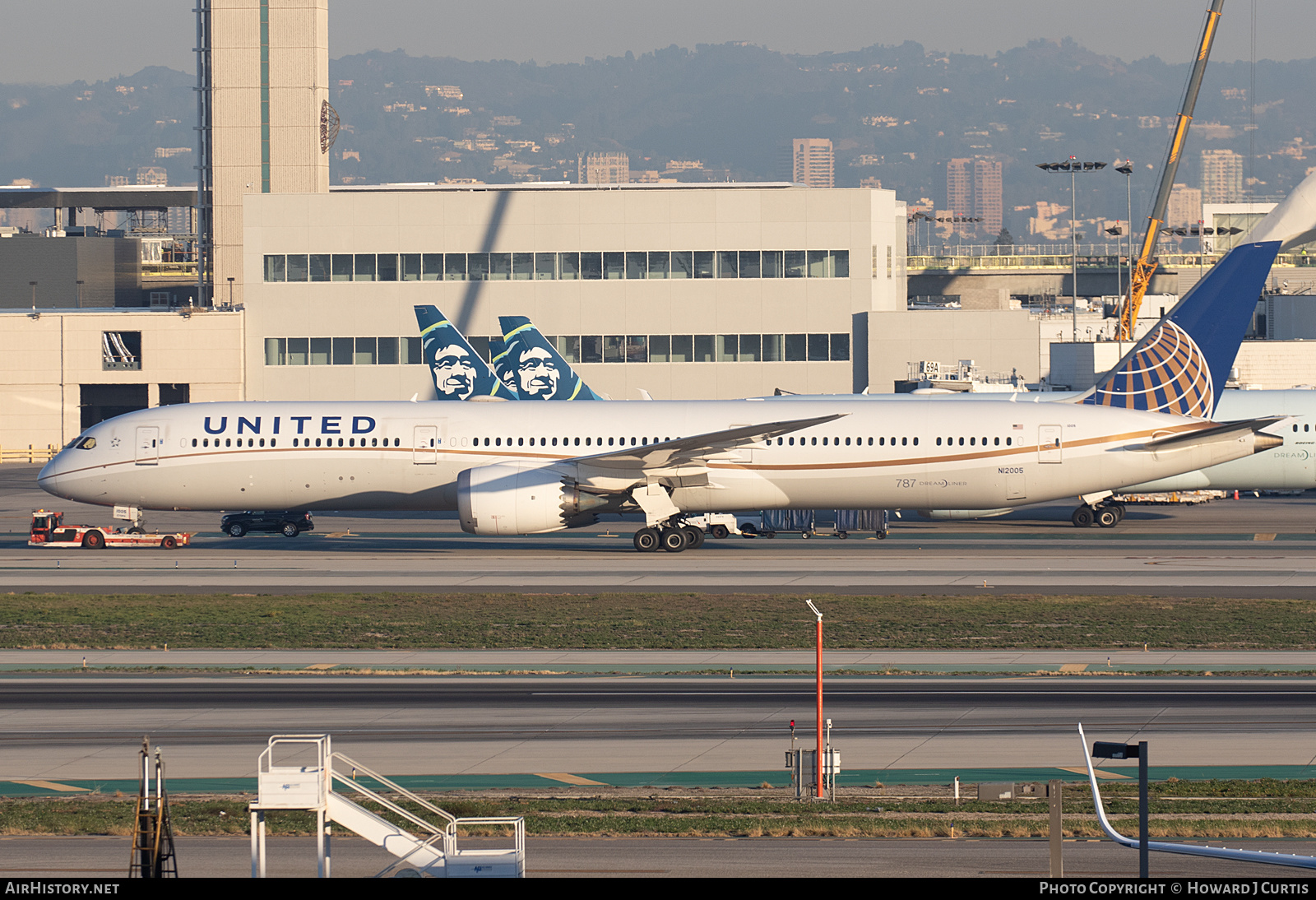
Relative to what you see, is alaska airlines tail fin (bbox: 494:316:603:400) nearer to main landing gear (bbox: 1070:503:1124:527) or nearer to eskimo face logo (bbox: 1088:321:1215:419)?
main landing gear (bbox: 1070:503:1124:527)

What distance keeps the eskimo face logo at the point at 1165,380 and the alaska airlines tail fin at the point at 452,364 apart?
2913cm

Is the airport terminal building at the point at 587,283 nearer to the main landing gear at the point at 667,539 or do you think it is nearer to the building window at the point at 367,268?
the building window at the point at 367,268

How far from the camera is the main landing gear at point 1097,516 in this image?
5784cm

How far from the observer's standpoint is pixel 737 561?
4738cm

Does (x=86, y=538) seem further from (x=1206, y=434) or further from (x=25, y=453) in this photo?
(x=25, y=453)

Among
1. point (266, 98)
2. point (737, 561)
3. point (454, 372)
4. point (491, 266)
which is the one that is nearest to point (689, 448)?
point (737, 561)

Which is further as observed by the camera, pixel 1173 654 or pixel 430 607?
pixel 430 607

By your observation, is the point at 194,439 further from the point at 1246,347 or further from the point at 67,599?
the point at 1246,347

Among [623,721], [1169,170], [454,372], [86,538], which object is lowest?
[623,721]

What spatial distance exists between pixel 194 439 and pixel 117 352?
47923 mm

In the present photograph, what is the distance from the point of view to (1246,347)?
8850 centimetres

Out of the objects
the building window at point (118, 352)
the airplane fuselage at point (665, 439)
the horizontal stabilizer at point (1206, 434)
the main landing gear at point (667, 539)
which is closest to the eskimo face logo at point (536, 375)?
the airplane fuselage at point (665, 439)

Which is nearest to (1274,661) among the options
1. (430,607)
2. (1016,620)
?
(1016,620)

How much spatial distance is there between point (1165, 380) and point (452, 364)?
3361cm
